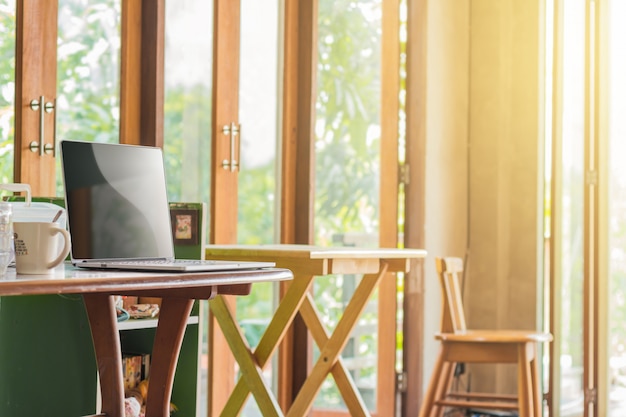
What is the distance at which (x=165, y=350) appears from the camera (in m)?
2.29

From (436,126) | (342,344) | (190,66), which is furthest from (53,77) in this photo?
(436,126)

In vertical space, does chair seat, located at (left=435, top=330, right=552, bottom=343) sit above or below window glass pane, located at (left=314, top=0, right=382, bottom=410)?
below

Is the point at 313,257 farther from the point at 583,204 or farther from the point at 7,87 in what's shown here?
the point at 583,204

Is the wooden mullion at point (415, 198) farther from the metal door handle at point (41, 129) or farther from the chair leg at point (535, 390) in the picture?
the metal door handle at point (41, 129)

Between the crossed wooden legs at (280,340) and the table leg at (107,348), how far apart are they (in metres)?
0.78

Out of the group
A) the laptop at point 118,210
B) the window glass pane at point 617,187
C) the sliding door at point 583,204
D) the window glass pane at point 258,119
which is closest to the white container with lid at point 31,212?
the laptop at point 118,210

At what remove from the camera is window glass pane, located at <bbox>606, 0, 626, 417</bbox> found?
4.48m

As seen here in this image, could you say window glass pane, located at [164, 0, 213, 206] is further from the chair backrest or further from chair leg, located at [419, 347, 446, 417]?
chair leg, located at [419, 347, 446, 417]

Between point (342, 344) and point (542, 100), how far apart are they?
6.83 feet

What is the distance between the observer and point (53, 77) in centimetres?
281

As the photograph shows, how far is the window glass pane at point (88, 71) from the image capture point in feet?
9.41

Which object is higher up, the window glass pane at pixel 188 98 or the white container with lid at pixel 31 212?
the window glass pane at pixel 188 98

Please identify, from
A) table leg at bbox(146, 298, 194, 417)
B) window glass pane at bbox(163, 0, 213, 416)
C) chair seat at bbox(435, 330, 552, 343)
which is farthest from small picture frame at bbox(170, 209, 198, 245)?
chair seat at bbox(435, 330, 552, 343)

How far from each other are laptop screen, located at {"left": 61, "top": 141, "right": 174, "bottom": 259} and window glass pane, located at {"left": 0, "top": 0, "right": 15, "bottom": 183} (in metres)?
0.70
